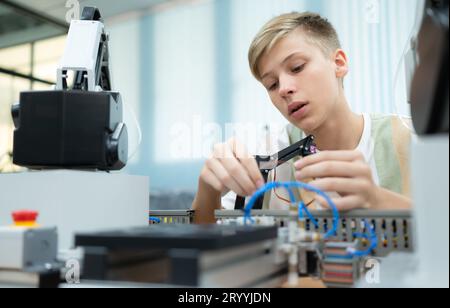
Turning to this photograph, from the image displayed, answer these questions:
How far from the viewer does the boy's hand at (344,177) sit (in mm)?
603

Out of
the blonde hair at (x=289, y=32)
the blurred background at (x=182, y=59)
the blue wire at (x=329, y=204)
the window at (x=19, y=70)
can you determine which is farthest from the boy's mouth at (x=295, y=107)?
the window at (x=19, y=70)

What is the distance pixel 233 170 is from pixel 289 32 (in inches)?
20.5

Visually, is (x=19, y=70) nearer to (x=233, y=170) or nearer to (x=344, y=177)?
(x=233, y=170)

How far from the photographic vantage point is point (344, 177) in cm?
62

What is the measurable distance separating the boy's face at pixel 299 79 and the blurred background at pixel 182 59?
0.94 metres

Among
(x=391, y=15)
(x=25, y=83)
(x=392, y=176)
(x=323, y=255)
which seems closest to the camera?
(x=323, y=255)

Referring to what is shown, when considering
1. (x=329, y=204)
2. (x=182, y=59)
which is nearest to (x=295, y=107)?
(x=329, y=204)

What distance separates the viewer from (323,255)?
0.52m

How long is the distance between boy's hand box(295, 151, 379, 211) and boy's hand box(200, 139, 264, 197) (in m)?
0.11

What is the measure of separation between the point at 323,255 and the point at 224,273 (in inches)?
6.9

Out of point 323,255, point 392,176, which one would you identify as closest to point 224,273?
point 323,255

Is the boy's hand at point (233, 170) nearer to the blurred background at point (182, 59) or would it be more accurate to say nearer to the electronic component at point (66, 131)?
the electronic component at point (66, 131)
